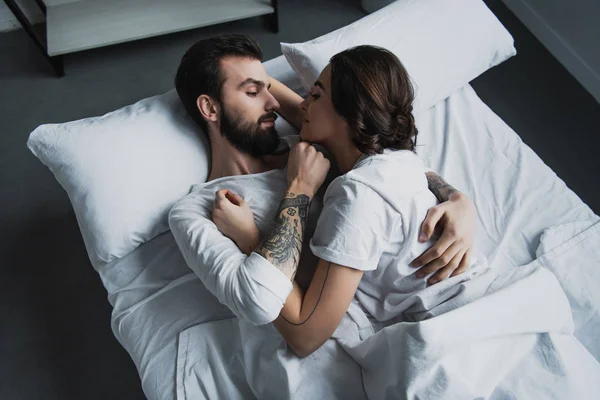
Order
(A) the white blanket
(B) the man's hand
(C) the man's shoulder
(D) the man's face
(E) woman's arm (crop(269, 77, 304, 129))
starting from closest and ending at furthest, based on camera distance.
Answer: (A) the white blanket
(B) the man's hand
(C) the man's shoulder
(D) the man's face
(E) woman's arm (crop(269, 77, 304, 129))

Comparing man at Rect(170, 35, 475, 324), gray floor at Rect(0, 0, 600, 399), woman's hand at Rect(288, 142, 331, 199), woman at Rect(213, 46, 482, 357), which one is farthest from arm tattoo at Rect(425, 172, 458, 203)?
gray floor at Rect(0, 0, 600, 399)

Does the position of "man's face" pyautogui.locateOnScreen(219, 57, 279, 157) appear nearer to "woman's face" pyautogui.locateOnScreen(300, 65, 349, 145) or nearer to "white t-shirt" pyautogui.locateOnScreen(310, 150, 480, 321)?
"woman's face" pyautogui.locateOnScreen(300, 65, 349, 145)

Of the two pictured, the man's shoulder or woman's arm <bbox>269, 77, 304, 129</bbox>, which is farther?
woman's arm <bbox>269, 77, 304, 129</bbox>

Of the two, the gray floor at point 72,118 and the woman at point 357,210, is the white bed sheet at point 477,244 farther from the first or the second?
the gray floor at point 72,118

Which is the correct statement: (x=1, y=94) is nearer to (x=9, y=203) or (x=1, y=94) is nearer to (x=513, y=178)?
(x=9, y=203)

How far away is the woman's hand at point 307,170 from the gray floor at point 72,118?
92 centimetres

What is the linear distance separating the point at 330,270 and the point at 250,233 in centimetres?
24

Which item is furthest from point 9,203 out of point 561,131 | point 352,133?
point 561,131

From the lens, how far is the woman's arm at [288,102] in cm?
155

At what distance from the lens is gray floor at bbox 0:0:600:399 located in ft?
5.20

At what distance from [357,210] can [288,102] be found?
69cm

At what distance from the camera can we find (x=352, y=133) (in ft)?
3.78

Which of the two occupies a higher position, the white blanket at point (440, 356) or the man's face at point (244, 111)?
the man's face at point (244, 111)

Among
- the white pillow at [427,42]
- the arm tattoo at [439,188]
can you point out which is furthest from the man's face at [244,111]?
the arm tattoo at [439,188]
